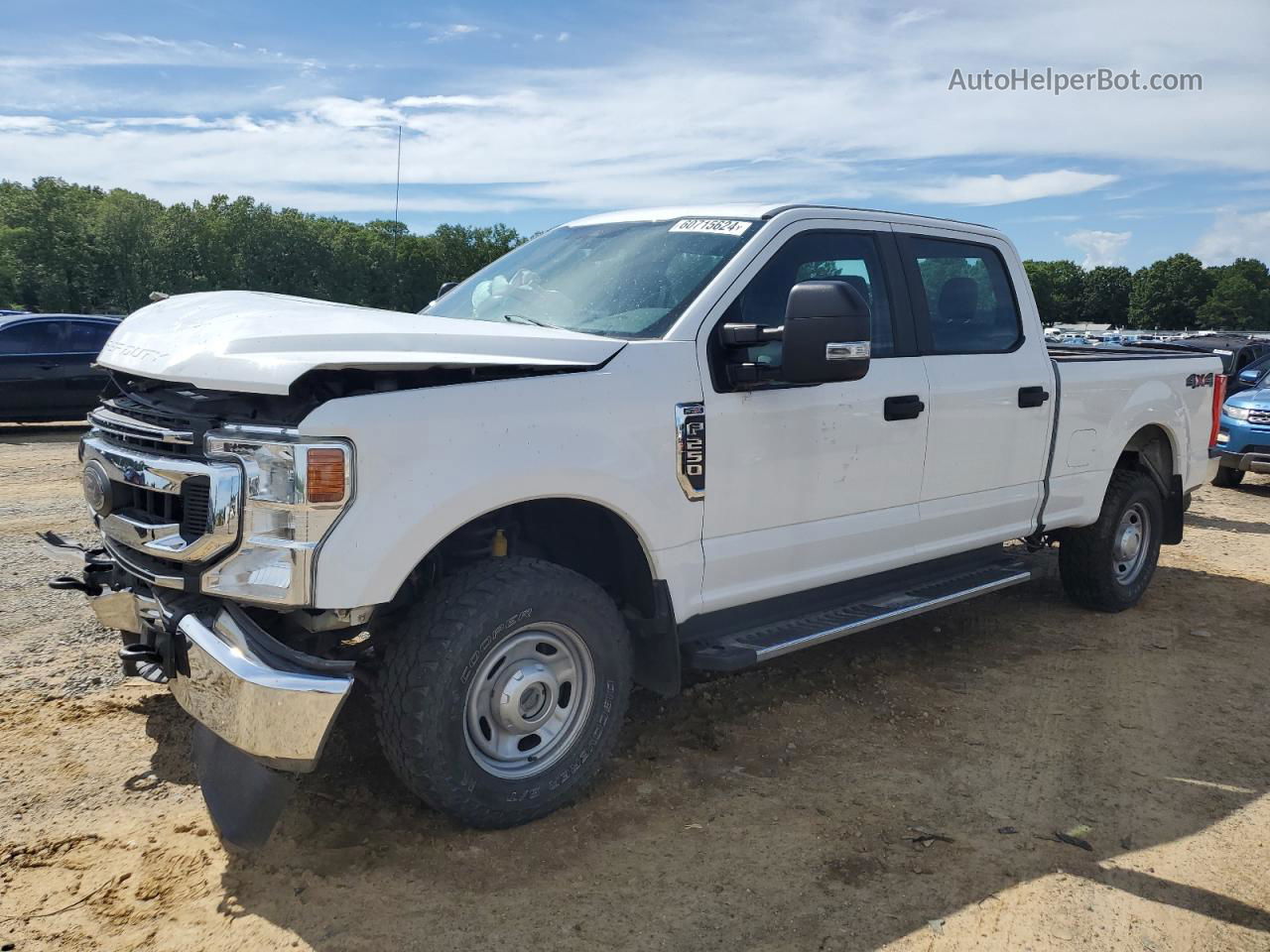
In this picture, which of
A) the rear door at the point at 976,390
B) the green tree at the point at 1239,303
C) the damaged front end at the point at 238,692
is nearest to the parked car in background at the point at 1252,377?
the rear door at the point at 976,390

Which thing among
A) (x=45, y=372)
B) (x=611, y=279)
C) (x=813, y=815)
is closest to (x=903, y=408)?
(x=611, y=279)

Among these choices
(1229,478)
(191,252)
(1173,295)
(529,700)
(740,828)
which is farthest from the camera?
(1173,295)

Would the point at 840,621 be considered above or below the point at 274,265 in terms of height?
below

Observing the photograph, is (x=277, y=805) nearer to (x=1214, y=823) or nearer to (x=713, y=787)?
(x=713, y=787)

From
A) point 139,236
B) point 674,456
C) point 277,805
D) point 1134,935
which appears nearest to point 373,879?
point 277,805

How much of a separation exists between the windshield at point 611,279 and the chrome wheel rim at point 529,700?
1.18 metres

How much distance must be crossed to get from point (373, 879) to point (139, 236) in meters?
87.6

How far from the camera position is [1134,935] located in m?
3.00

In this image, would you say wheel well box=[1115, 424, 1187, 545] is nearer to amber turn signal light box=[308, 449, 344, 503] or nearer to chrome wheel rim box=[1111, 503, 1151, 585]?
chrome wheel rim box=[1111, 503, 1151, 585]

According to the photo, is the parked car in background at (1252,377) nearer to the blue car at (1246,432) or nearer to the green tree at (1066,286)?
the blue car at (1246,432)

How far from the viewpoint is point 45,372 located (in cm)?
1289

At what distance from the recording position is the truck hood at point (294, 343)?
2896 millimetres

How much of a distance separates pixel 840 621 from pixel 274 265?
9514 centimetres

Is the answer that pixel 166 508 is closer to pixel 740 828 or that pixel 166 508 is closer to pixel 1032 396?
pixel 740 828
